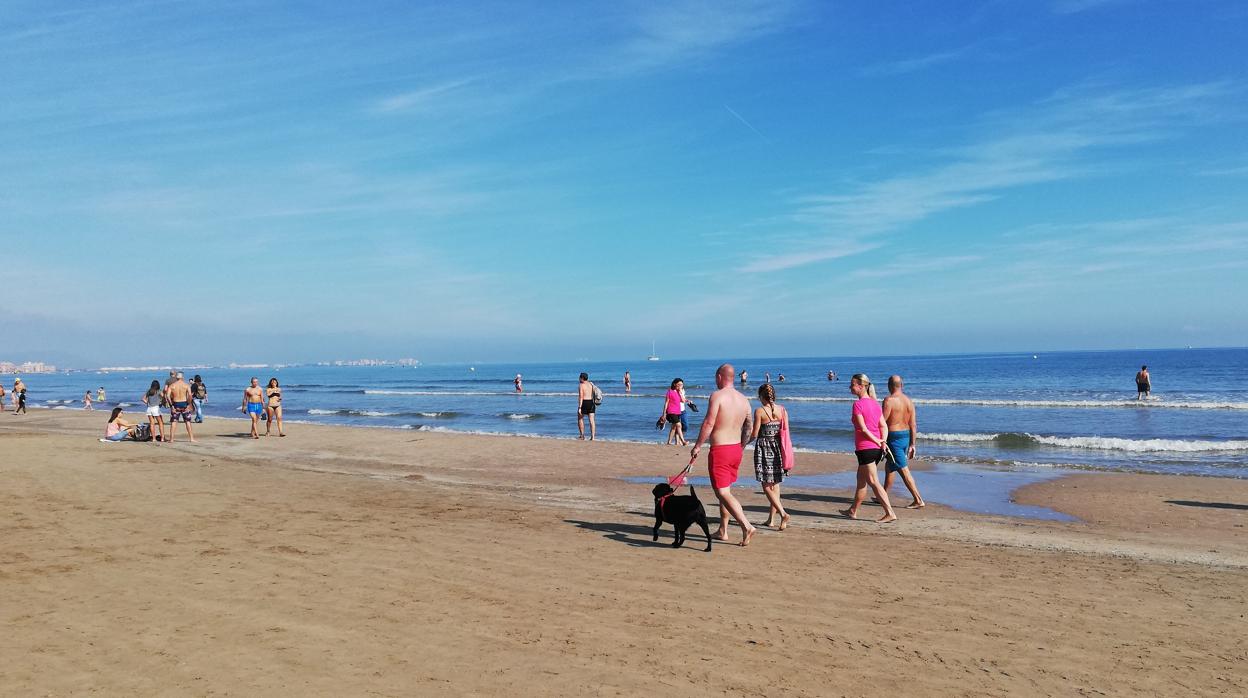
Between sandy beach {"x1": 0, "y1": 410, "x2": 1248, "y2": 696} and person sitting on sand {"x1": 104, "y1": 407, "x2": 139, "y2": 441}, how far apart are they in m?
8.75

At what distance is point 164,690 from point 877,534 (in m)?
7.08

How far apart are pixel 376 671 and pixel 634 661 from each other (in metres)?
1.47

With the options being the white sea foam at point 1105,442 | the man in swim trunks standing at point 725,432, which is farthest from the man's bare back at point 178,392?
the white sea foam at point 1105,442

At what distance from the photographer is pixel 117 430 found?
19125 millimetres

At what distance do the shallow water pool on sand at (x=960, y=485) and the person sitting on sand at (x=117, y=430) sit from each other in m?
13.5

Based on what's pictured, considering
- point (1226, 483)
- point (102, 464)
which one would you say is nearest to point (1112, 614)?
point (1226, 483)

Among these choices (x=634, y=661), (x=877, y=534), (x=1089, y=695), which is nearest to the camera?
(x=1089, y=695)

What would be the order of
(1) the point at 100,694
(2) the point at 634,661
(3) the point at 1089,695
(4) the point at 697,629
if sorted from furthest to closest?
(4) the point at 697,629
(2) the point at 634,661
(3) the point at 1089,695
(1) the point at 100,694

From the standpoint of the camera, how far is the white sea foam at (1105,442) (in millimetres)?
18958

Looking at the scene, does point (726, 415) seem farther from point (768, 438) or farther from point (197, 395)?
point (197, 395)

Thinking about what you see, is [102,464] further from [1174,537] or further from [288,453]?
[1174,537]

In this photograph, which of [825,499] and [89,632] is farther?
A: [825,499]

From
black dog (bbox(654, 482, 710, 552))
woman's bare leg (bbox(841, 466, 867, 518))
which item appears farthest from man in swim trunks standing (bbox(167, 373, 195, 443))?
woman's bare leg (bbox(841, 466, 867, 518))

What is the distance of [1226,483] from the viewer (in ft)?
43.9
